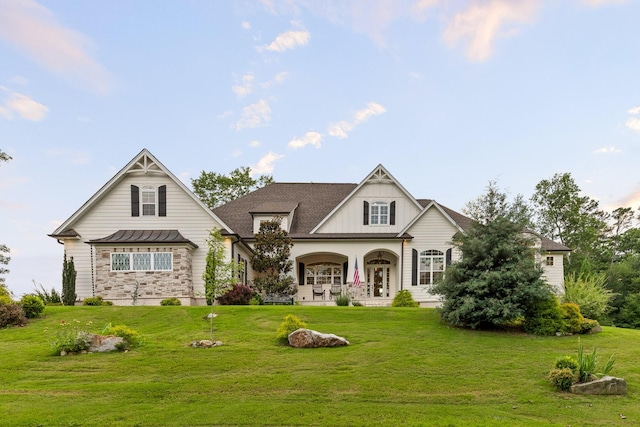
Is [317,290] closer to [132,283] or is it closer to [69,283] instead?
[132,283]

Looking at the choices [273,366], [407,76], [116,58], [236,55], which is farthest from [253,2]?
[273,366]

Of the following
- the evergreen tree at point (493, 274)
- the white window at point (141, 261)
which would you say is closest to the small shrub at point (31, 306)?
the white window at point (141, 261)

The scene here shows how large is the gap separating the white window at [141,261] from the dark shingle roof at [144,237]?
665 mm

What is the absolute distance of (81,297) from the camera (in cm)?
1859

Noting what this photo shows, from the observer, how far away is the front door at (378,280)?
24328 mm

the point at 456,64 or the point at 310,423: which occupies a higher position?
the point at 456,64

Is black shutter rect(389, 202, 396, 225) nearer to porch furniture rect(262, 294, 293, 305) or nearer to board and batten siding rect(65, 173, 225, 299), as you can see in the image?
Answer: porch furniture rect(262, 294, 293, 305)

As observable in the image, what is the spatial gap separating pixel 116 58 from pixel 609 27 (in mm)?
22018

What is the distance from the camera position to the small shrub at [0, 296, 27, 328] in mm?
12633

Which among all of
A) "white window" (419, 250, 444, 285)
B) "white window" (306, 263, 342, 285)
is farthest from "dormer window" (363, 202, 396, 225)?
"white window" (306, 263, 342, 285)

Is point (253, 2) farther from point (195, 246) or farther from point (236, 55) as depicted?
point (195, 246)

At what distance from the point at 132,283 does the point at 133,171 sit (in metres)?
5.86

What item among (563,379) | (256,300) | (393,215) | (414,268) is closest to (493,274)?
(563,379)

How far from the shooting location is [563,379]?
772cm
